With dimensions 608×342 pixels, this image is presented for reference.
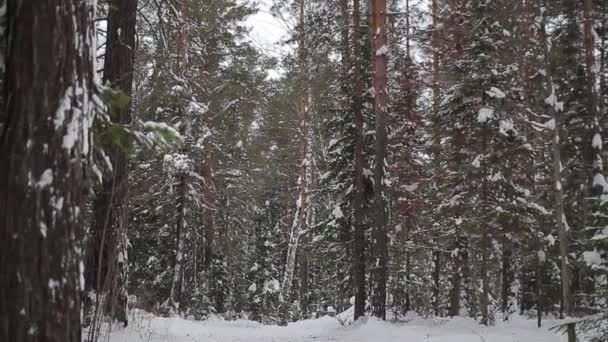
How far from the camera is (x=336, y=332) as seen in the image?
40.5 ft

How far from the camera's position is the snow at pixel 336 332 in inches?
343

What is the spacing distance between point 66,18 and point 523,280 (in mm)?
21503

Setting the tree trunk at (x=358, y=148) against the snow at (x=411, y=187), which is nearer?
the tree trunk at (x=358, y=148)

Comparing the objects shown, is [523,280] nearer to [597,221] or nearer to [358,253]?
[358,253]

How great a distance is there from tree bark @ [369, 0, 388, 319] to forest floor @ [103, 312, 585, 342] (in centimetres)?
89

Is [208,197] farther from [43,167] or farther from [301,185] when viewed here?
[43,167]

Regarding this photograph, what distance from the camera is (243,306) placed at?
29031 millimetres

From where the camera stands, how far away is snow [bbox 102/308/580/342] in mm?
8719

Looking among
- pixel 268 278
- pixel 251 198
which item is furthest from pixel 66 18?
pixel 268 278

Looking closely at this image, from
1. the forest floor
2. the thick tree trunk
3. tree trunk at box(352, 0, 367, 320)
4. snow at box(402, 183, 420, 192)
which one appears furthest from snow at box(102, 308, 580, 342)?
the thick tree trunk

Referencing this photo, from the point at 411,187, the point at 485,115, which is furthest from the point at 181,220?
the point at 485,115

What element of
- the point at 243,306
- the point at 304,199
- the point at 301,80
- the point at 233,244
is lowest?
the point at 243,306

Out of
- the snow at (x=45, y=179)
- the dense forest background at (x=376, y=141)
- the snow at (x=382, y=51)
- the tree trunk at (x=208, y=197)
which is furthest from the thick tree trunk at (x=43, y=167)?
the tree trunk at (x=208, y=197)

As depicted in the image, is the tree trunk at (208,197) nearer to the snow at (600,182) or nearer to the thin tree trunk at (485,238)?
the thin tree trunk at (485,238)
